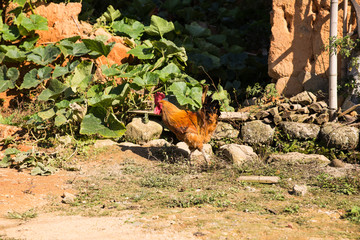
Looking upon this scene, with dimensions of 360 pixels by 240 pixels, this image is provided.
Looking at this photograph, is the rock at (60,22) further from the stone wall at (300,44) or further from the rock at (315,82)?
the rock at (315,82)

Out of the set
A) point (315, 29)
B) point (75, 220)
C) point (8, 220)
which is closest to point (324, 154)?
point (315, 29)

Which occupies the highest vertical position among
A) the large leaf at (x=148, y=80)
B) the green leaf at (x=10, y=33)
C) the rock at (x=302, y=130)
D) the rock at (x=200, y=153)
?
the green leaf at (x=10, y=33)

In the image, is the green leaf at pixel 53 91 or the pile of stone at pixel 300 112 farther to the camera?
the green leaf at pixel 53 91

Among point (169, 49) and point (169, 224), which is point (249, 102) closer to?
point (169, 49)

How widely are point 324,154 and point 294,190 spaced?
1684 mm

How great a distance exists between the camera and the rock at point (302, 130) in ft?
19.9

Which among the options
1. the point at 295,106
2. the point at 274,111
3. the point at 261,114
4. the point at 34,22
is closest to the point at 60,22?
the point at 34,22

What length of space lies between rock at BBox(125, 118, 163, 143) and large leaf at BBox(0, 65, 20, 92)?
200cm

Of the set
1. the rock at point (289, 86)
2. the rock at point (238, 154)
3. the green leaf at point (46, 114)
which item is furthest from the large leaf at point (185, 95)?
the green leaf at point (46, 114)

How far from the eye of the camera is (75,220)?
376 cm

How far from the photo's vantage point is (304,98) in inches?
250

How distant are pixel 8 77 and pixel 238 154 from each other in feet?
12.9

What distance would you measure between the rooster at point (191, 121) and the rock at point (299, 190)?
131 centimetres

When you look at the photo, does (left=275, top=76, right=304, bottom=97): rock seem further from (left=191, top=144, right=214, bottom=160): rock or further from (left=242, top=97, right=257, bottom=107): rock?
(left=191, top=144, right=214, bottom=160): rock
